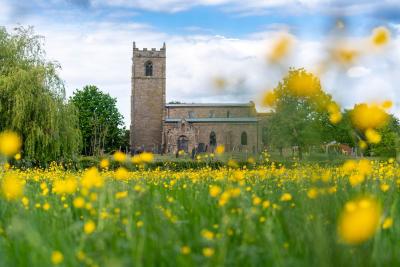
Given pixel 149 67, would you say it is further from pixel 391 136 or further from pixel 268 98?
pixel 268 98

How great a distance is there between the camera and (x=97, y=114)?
58.7m

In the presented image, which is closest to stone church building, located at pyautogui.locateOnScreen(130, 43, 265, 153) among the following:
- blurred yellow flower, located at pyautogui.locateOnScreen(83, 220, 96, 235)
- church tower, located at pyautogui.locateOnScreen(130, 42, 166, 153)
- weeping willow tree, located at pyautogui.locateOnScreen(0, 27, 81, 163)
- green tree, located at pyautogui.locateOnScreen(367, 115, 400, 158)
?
church tower, located at pyautogui.locateOnScreen(130, 42, 166, 153)

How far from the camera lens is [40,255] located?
2561 millimetres

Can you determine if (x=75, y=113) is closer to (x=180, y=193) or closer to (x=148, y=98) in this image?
(x=180, y=193)

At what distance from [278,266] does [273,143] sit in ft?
108

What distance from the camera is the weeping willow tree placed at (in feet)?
73.2

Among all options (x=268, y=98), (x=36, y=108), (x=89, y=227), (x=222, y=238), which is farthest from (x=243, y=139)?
(x=89, y=227)

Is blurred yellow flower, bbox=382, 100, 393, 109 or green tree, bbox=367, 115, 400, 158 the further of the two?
green tree, bbox=367, 115, 400, 158

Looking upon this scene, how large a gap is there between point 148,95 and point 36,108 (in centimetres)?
4590

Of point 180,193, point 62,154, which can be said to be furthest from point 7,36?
point 180,193

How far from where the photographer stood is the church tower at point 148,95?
222 ft

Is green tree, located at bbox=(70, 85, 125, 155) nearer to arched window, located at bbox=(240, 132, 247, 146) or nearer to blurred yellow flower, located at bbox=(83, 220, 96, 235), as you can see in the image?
arched window, located at bbox=(240, 132, 247, 146)

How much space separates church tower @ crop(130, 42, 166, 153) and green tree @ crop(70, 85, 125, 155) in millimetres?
6598

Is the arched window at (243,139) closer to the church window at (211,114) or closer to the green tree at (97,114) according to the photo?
the church window at (211,114)
